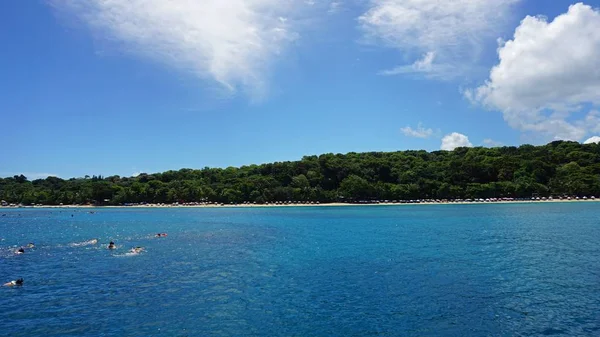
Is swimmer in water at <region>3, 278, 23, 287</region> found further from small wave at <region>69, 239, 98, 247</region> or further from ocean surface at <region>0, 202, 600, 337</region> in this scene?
small wave at <region>69, 239, 98, 247</region>

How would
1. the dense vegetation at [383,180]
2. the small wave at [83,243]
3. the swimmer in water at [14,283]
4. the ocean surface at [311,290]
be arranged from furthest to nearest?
the dense vegetation at [383,180] < the small wave at [83,243] < the swimmer in water at [14,283] < the ocean surface at [311,290]

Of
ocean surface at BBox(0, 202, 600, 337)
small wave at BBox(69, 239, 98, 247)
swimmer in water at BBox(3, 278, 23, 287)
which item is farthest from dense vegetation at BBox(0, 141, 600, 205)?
swimmer in water at BBox(3, 278, 23, 287)

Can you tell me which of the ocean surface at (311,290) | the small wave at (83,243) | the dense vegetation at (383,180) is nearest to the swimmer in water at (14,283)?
the ocean surface at (311,290)

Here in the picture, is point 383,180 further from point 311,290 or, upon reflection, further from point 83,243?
point 311,290

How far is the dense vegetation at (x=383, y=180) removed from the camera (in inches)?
4988

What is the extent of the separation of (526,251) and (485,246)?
3.54 meters

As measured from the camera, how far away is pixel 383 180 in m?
150

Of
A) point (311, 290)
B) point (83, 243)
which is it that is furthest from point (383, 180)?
point (311, 290)

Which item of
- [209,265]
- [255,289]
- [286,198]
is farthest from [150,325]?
[286,198]

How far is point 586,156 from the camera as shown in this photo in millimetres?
137750

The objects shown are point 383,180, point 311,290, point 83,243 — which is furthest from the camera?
point 383,180

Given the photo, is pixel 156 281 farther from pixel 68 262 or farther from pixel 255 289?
pixel 68 262

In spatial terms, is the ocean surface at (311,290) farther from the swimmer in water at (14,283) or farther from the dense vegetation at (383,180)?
the dense vegetation at (383,180)

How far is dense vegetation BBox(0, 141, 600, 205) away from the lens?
126706 millimetres
